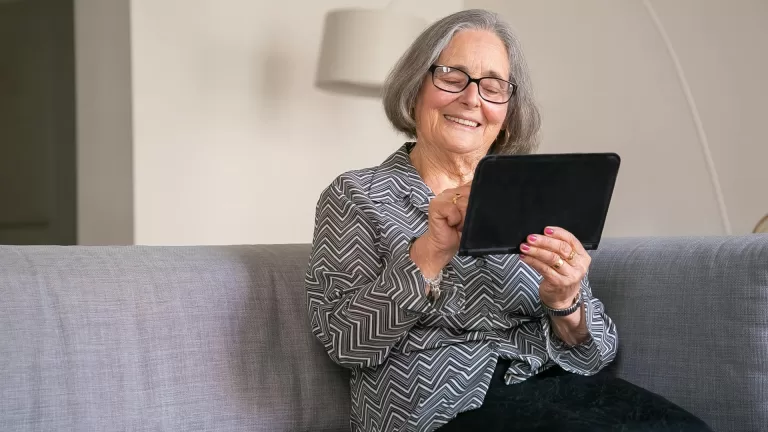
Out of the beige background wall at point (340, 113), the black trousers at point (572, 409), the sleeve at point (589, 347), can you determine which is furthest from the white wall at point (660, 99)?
the black trousers at point (572, 409)

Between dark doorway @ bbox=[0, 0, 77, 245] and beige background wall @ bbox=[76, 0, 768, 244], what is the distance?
918mm

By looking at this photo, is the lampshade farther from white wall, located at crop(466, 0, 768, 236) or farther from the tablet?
the tablet

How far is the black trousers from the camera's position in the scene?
1235 mm

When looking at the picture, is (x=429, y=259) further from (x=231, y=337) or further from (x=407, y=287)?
(x=231, y=337)

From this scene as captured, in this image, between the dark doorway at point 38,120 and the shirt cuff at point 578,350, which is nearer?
the shirt cuff at point 578,350

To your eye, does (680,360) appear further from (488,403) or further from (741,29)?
(741,29)

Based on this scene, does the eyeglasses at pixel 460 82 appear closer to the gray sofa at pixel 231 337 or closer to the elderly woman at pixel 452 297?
the elderly woman at pixel 452 297

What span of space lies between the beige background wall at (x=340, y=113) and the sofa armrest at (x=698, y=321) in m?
1.27

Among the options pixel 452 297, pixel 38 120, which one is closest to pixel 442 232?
pixel 452 297

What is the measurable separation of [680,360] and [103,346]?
2.88 feet

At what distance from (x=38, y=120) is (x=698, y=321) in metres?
2.80

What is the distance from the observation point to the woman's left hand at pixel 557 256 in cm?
126

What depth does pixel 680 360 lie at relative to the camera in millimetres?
1428

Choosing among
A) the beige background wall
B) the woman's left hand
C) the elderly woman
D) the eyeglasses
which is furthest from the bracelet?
the beige background wall
